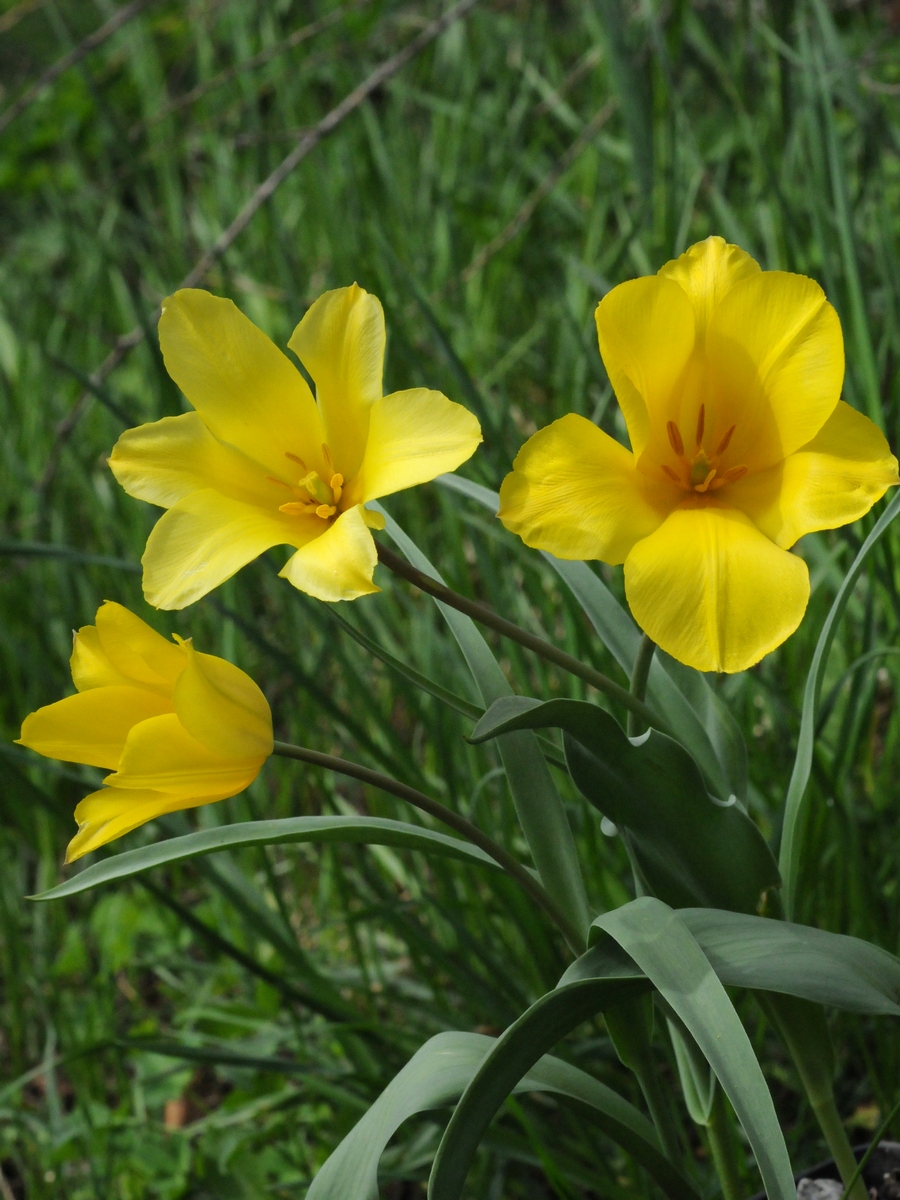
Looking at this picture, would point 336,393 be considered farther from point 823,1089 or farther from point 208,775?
point 823,1089

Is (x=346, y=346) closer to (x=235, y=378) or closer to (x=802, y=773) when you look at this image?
(x=235, y=378)

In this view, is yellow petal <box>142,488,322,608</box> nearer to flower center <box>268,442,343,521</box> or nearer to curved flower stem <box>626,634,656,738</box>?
flower center <box>268,442,343,521</box>

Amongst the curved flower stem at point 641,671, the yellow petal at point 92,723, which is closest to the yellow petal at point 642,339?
the curved flower stem at point 641,671

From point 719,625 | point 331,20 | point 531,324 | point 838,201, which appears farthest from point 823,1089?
point 531,324

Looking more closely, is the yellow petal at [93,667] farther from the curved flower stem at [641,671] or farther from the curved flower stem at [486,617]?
the curved flower stem at [641,671]

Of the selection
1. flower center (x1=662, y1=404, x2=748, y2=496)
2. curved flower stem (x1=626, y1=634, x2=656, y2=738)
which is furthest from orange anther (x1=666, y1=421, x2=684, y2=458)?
curved flower stem (x1=626, y1=634, x2=656, y2=738)
